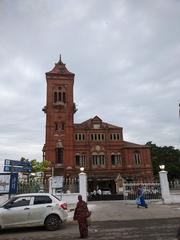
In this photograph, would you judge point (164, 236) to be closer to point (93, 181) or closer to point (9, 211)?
point (9, 211)

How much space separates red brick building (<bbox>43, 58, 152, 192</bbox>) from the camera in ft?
169

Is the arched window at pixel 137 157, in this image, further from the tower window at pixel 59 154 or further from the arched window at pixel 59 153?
the tower window at pixel 59 154

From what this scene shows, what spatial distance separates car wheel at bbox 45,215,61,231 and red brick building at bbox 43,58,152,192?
3761 centimetres

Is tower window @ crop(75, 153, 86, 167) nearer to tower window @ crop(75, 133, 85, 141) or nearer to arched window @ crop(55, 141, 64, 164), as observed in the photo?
tower window @ crop(75, 133, 85, 141)

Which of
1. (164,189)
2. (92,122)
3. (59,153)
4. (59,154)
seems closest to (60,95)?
(92,122)

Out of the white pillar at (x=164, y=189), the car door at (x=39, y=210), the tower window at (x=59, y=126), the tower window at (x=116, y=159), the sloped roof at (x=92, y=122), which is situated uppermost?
the sloped roof at (x=92, y=122)

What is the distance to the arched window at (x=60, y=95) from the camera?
182ft

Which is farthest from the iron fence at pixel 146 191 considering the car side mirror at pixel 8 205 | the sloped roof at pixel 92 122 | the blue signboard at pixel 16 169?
the sloped roof at pixel 92 122

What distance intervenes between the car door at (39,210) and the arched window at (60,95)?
43.1 meters

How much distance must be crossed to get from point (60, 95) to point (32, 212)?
44.7m

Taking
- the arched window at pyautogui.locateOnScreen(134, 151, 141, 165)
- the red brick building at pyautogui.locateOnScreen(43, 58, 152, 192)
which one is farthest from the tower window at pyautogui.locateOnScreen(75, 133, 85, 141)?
the arched window at pyautogui.locateOnScreen(134, 151, 141, 165)

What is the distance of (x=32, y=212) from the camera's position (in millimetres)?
12094

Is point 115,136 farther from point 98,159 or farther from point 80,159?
point 80,159

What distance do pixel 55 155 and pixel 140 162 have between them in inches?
589
